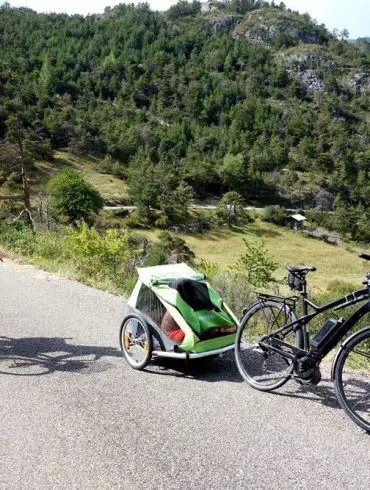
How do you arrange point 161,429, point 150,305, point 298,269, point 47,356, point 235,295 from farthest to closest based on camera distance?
1. point 235,295
2. point 47,356
3. point 150,305
4. point 298,269
5. point 161,429

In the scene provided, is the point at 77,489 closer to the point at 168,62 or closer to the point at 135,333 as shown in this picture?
the point at 135,333

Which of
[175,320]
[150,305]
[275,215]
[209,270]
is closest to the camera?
[175,320]

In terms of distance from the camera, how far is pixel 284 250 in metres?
61.4

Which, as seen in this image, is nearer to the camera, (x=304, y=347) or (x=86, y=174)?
(x=304, y=347)

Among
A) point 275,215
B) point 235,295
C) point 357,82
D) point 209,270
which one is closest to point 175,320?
point 235,295

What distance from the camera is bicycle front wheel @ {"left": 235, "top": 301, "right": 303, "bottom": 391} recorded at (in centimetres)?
433

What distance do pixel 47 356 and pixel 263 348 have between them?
2485 mm

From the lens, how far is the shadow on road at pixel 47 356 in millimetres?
5074

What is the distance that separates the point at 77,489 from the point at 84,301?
4.94 m

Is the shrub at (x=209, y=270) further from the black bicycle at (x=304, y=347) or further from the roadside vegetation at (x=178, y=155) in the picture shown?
the black bicycle at (x=304, y=347)

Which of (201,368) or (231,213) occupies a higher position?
(201,368)

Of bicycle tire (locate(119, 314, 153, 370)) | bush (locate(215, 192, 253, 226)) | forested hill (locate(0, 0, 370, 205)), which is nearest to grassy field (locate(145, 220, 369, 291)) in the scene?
bush (locate(215, 192, 253, 226))

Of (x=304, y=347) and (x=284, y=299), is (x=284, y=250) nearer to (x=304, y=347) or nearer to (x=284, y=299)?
(x=284, y=299)

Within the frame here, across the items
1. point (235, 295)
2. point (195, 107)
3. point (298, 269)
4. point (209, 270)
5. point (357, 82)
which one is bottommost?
point (209, 270)
